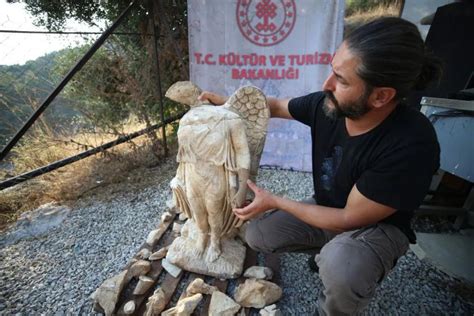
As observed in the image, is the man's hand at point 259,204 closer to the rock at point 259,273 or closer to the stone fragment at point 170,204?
the rock at point 259,273

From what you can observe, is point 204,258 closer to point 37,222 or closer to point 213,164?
point 213,164

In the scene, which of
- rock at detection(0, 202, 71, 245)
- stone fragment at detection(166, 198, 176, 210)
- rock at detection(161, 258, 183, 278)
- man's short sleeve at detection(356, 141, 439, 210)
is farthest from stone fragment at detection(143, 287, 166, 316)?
rock at detection(0, 202, 71, 245)

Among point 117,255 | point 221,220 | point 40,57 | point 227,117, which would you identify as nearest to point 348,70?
point 227,117

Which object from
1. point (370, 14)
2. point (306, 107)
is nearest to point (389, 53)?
point (306, 107)

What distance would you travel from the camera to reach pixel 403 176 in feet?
4.24

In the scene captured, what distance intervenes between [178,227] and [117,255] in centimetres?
53

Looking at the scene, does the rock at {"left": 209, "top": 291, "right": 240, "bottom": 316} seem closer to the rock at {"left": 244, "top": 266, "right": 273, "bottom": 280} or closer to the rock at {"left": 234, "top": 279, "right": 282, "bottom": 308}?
the rock at {"left": 234, "top": 279, "right": 282, "bottom": 308}

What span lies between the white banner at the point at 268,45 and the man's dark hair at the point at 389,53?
2.09m

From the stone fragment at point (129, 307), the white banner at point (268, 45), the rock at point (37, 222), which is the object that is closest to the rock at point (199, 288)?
the stone fragment at point (129, 307)

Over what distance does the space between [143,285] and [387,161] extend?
1.58m

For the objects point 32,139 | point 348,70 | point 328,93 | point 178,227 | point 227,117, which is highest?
point 348,70

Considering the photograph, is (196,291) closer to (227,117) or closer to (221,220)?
(221,220)

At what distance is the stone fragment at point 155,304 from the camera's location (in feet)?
5.38

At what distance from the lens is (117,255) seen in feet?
7.55
